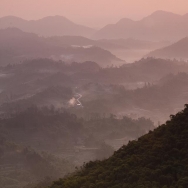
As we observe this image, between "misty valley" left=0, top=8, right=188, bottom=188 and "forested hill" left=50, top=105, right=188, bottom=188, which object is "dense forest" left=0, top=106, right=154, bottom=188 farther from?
"forested hill" left=50, top=105, right=188, bottom=188

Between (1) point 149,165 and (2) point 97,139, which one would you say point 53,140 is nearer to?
(2) point 97,139

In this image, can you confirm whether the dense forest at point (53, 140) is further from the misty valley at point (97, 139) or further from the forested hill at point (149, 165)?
the forested hill at point (149, 165)

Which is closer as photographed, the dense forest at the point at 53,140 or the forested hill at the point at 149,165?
the forested hill at the point at 149,165

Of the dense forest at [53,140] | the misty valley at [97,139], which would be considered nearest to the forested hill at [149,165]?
the misty valley at [97,139]

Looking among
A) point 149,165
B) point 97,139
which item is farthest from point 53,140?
point 149,165

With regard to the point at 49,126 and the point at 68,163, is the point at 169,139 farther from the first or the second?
the point at 49,126

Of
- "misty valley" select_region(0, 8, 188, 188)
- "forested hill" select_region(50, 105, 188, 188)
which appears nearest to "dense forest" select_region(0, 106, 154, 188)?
"misty valley" select_region(0, 8, 188, 188)

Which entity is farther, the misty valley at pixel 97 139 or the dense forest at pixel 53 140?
the dense forest at pixel 53 140

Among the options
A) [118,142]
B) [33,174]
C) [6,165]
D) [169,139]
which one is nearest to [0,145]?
[6,165]
